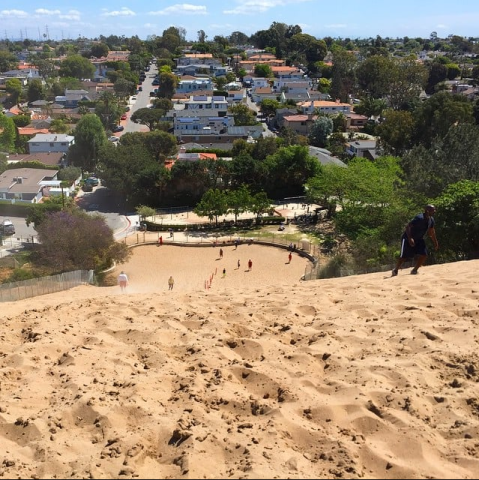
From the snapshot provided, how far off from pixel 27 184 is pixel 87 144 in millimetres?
9248

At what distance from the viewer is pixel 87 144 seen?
48.9 metres

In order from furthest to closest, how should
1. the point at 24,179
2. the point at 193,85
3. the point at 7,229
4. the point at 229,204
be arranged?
the point at 193,85, the point at 24,179, the point at 229,204, the point at 7,229

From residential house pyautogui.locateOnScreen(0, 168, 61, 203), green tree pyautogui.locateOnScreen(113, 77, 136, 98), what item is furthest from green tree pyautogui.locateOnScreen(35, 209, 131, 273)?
green tree pyautogui.locateOnScreen(113, 77, 136, 98)

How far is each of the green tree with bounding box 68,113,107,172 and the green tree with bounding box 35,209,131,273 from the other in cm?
2357

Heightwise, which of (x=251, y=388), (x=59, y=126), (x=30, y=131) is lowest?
(x=30, y=131)

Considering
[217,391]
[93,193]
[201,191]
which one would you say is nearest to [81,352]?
[217,391]

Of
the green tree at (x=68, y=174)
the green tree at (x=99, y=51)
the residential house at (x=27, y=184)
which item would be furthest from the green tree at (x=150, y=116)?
the green tree at (x=99, y=51)

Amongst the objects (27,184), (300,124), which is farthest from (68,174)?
(300,124)

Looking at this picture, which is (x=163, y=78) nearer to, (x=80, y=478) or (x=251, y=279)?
(x=251, y=279)

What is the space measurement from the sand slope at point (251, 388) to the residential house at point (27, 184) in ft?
111

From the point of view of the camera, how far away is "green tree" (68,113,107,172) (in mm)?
48469

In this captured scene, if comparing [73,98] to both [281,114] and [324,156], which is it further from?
[324,156]

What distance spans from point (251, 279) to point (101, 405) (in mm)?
18951

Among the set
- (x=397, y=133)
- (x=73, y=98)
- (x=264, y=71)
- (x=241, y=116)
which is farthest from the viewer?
(x=264, y=71)
